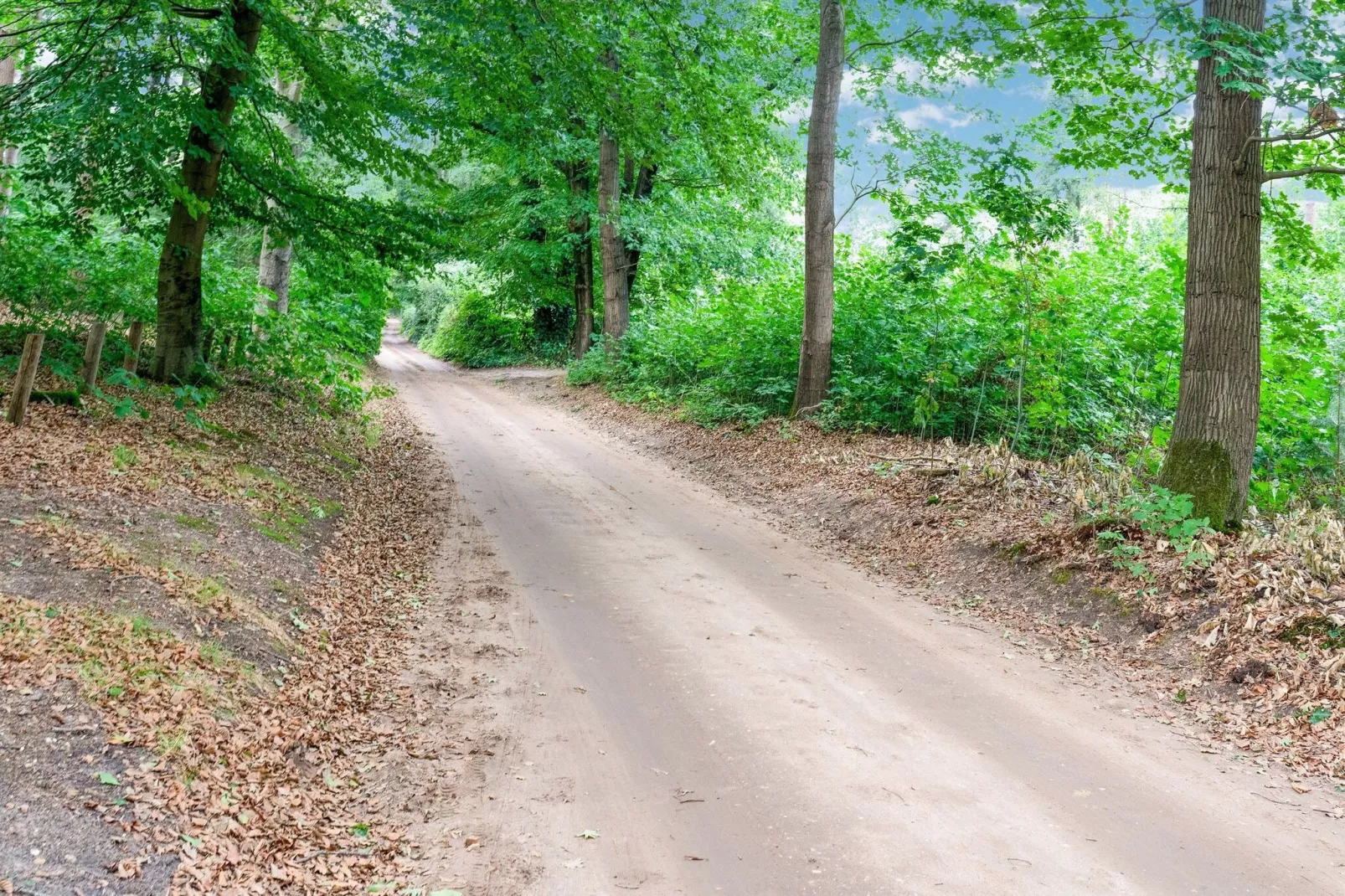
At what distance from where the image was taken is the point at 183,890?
3.26 metres

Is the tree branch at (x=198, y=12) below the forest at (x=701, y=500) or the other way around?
the other way around

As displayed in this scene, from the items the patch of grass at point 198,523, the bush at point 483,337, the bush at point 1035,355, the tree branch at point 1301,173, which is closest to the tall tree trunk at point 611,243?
the bush at point 1035,355

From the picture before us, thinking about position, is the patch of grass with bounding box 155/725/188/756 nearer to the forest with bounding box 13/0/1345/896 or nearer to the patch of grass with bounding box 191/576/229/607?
the forest with bounding box 13/0/1345/896

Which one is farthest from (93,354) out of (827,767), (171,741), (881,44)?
(881,44)

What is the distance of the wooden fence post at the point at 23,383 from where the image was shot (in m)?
7.93

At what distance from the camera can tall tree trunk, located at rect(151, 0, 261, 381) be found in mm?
10531

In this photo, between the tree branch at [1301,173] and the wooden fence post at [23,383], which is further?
the wooden fence post at [23,383]

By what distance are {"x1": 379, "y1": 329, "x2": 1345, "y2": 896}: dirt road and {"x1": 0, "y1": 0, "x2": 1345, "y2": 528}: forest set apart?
10.7 ft

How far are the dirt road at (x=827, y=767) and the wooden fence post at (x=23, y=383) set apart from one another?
482 cm

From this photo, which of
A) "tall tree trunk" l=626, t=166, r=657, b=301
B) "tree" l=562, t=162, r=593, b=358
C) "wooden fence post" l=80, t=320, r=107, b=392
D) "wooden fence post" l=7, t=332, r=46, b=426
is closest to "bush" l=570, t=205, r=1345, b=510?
"tall tree trunk" l=626, t=166, r=657, b=301

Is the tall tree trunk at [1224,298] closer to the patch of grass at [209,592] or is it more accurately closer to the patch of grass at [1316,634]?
the patch of grass at [1316,634]

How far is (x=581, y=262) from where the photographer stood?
27531 millimetres

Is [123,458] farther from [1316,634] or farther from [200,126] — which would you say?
[1316,634]

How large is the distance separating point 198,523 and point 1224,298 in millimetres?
8785
